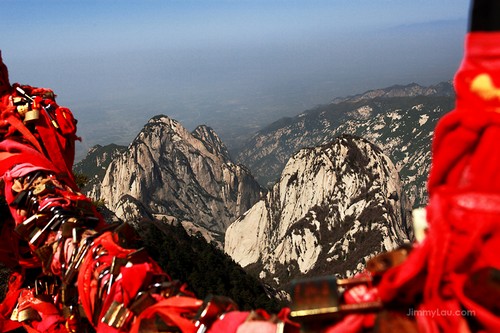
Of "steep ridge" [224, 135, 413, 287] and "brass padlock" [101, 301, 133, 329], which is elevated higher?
"brass padlock" [101, 301, 133, 329]

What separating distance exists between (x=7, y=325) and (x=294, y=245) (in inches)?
2523

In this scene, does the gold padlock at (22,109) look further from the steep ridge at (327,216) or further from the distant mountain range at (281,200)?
the steep ridge at (327,216)

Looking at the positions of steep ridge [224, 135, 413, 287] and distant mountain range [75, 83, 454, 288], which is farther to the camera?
distant mountain range [75, 83, 454, 288]

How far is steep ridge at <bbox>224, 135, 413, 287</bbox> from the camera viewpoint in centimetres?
5791

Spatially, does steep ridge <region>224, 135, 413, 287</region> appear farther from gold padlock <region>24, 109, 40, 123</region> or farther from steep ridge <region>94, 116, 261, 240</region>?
gold padlock <region>24, 109, 40, 123</region>

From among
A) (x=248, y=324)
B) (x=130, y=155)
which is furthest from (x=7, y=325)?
(x=130, y=155)

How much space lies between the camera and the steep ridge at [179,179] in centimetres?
12062

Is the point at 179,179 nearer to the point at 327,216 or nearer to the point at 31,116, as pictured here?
the point at 327,216

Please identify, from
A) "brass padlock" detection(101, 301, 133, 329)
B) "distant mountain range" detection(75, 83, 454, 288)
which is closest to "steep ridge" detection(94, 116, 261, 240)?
"distant mountain range" detection(75, 83, 454, 288)

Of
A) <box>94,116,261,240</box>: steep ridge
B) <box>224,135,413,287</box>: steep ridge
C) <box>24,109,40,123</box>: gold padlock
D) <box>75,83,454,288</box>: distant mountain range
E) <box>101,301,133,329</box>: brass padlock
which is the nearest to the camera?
<box>101,301,133,329</box>: brass padlock

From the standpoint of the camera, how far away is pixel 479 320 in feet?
6.67

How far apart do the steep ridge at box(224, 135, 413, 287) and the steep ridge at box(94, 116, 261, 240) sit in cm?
2616

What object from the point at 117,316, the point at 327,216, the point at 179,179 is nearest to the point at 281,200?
the point at 327,216

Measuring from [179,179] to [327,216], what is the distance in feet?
264
